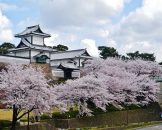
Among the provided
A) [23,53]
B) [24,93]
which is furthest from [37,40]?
[24,93]

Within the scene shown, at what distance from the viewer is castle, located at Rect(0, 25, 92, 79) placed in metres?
68.1

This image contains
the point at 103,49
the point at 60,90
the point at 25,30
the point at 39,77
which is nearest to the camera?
the point at 39,77

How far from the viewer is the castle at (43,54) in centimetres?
6812

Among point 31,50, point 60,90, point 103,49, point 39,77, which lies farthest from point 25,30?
point 39,77

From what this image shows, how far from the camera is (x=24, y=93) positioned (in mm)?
31359

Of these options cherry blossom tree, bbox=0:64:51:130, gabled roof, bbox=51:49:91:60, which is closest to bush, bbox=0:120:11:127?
cherry blossom tree, bbox=0:64:51:130

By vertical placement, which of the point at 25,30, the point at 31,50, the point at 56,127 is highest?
the point at 25,30

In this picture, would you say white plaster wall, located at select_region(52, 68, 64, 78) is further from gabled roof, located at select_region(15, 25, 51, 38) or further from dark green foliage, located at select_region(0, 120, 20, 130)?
dark green foliage, located at select_region(0, 120, 20, 130)

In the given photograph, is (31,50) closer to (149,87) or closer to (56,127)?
(149,87)

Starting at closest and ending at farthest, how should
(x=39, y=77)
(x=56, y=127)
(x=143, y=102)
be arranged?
(x=39, y=77) < (x=56, y=127) < (x=143, y=102)

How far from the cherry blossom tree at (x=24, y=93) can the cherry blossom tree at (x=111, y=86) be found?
693 cm

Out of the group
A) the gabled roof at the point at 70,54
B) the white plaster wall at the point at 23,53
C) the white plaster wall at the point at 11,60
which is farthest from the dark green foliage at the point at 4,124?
the gabled roof at the point at 70,54

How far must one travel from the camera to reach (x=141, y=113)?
2201 inches

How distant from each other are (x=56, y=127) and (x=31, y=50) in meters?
37.6
